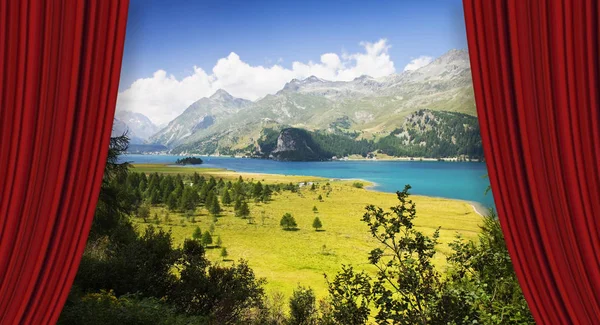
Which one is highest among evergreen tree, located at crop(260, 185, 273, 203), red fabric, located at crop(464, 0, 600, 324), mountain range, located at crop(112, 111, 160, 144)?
mountain range, located at crop(112, 111, 160, 144)

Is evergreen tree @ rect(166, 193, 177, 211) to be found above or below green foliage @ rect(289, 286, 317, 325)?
above

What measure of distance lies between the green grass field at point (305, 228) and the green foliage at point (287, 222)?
0.18 m

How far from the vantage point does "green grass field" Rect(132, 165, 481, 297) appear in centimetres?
727

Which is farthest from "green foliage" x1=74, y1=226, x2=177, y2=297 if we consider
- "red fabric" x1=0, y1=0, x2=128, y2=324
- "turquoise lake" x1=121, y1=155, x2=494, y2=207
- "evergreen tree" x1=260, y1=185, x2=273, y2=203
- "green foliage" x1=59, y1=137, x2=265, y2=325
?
"evergreen tree" x1=260, y1=185, x2=273, y2=203

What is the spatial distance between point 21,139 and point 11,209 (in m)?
0.29

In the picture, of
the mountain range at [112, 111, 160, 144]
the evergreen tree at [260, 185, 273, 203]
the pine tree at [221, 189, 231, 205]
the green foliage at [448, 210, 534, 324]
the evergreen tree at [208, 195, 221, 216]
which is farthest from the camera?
the evergreen tree at [260, 185, 273, 203]

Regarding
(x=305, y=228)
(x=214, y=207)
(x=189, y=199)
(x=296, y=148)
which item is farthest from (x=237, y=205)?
(x=296, y=148)

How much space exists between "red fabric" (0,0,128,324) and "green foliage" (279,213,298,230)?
9.52 m

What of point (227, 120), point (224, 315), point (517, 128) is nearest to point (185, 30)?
point (224, 315)

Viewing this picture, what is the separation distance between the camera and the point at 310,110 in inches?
639

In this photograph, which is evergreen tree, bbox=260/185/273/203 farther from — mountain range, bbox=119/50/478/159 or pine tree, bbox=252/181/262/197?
mountain range, bbox=119/50/478/159

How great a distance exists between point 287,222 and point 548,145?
992 centimetres

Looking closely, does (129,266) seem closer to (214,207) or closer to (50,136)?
(50,136)

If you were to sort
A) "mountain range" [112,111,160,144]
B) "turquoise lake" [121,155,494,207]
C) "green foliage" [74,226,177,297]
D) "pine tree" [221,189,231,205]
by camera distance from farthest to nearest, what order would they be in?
"pine tree" [221,189,231,205] → "turquoise lake" [121,155,494,207] → "green foliage" [74,226,177,297] → "mountain range" [112,111,160,144]
